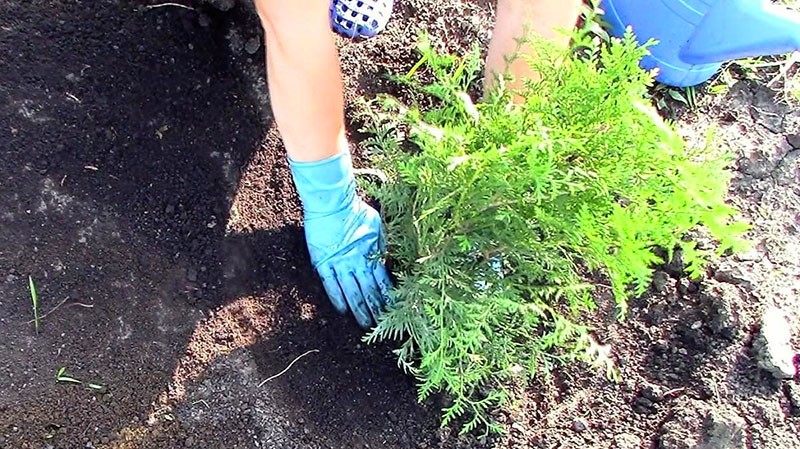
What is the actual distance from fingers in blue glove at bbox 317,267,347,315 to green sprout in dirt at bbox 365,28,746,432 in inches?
5.0

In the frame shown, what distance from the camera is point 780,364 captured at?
1703 millimetres

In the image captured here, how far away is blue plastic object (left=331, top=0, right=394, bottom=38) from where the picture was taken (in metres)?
1.80

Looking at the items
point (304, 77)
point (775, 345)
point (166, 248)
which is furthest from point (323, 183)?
point (775, 345)

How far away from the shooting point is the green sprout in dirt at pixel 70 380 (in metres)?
1.53

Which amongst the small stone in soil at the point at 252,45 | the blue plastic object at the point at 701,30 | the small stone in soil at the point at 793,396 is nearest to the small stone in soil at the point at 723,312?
the small stone in soil at the point at 793,396

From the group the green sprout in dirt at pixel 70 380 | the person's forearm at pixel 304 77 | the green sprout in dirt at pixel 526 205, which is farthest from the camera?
the green sprout in dirt at pixel 70 380

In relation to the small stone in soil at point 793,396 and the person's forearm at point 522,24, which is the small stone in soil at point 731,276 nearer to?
the small stone in soil at point 793,396

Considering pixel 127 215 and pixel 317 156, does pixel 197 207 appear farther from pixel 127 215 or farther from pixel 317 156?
pixel 317 156

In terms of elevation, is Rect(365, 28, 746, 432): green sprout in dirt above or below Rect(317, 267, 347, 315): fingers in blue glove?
above

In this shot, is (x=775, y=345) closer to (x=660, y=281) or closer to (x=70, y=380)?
(x=660, y=281)

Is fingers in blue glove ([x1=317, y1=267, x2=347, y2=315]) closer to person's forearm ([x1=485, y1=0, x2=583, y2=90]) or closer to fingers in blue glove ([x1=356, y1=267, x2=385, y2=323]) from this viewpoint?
fingers in blue glove ([x1=356, y1=267, x2=385, y2=323])

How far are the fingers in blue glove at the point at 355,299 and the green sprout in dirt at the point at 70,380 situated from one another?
473mm

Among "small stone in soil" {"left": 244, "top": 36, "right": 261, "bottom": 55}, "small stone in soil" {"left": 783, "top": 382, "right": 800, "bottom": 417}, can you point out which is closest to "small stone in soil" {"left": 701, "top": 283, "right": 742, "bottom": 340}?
"small stone in soil" {"left": 783, "top": 382, "right": 800, "bottom": 417}

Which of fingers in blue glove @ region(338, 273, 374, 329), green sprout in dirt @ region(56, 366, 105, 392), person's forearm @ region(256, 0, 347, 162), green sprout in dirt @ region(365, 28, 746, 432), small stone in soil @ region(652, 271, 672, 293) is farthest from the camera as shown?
small stone in soil @ region(652, 271, 672, 293)
